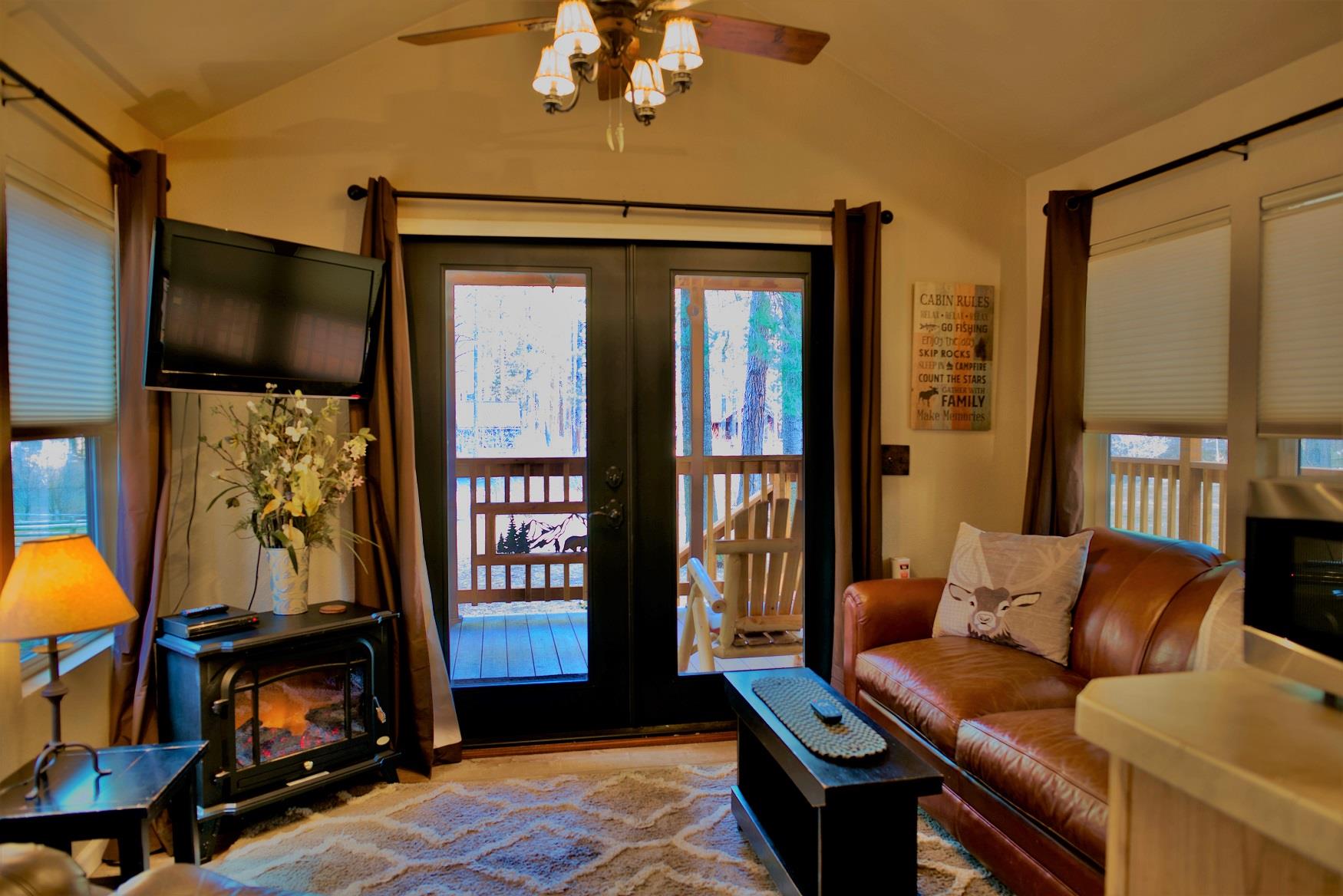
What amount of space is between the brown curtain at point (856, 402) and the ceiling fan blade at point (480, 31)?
1594 millimetres

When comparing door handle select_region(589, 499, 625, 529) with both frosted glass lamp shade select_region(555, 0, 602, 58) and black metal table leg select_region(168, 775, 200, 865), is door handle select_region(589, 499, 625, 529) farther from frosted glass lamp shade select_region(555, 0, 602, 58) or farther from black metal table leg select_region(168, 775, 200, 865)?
frosted glass lamp shade select_region(555, 0, 602, 58)

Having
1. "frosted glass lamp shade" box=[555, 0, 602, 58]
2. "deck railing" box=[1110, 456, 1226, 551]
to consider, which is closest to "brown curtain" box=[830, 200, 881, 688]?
"deck railing" box=[1110, 456, 1226, 551]

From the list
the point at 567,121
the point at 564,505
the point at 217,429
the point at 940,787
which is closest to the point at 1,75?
the point at 217,429

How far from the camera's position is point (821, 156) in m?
3.48

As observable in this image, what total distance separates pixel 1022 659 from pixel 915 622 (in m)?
0.47

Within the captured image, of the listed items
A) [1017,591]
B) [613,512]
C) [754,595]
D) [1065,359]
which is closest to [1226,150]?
[1065,359]

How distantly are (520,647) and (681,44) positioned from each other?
2463mm

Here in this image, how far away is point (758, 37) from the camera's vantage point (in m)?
2.22

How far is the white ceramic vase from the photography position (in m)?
2.77

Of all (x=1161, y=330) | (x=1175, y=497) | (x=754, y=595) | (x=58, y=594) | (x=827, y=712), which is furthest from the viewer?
(x=1175, y=497)

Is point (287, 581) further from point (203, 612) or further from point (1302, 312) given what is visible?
point (1302, 312)

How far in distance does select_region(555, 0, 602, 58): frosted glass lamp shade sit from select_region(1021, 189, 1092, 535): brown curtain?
7.39 ft

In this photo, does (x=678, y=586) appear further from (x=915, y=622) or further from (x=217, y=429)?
(x=217, y=429)

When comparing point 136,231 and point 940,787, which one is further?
point 136,231
